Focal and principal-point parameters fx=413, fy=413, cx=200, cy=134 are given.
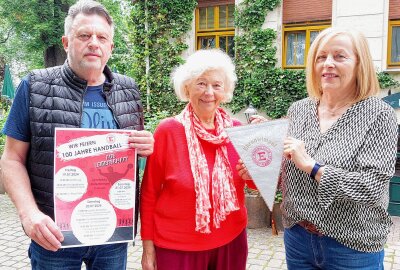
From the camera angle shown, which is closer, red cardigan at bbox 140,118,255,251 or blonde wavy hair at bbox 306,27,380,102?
blonde wavy hair at bbox 306,27,380,102

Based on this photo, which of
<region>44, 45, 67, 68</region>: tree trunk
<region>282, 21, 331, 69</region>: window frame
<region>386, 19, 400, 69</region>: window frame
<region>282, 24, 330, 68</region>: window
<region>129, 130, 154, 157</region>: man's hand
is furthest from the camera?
<region>44, 45, 67, 68</region>: tree trunk

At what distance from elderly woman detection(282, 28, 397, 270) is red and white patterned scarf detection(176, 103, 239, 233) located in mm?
365

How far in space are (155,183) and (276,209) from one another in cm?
383

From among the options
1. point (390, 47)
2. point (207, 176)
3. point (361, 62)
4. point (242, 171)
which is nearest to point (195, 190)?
point (207, 176)

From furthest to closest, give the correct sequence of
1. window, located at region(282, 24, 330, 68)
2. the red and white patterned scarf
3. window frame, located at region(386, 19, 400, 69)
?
window, located at region(282, 24, 330, 68) → window frame, located at region(386, 19, 400, 69) → the red and white patterned scarf

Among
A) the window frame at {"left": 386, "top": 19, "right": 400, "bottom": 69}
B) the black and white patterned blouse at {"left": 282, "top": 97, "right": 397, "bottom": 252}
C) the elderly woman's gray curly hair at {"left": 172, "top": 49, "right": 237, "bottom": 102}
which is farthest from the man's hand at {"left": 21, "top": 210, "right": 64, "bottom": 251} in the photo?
the window frame at {"left": 386, "top": 19, "right": 400, "bottom": 69}

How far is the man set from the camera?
2072 millimetres

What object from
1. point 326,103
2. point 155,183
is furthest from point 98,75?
point 326,103

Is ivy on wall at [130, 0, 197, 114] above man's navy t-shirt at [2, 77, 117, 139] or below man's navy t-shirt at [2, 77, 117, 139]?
above

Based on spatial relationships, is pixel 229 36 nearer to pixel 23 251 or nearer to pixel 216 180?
pixel 23 251

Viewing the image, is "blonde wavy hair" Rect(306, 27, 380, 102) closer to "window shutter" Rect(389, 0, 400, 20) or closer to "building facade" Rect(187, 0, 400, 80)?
"building facade" Rect(187, 0, 400, 80)

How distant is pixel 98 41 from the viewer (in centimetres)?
216

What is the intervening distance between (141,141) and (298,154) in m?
0.82

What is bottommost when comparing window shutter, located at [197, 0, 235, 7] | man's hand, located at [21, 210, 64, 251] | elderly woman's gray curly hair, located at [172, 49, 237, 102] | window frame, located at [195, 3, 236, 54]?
man's hand, located at [21, 210, 64, 251]
